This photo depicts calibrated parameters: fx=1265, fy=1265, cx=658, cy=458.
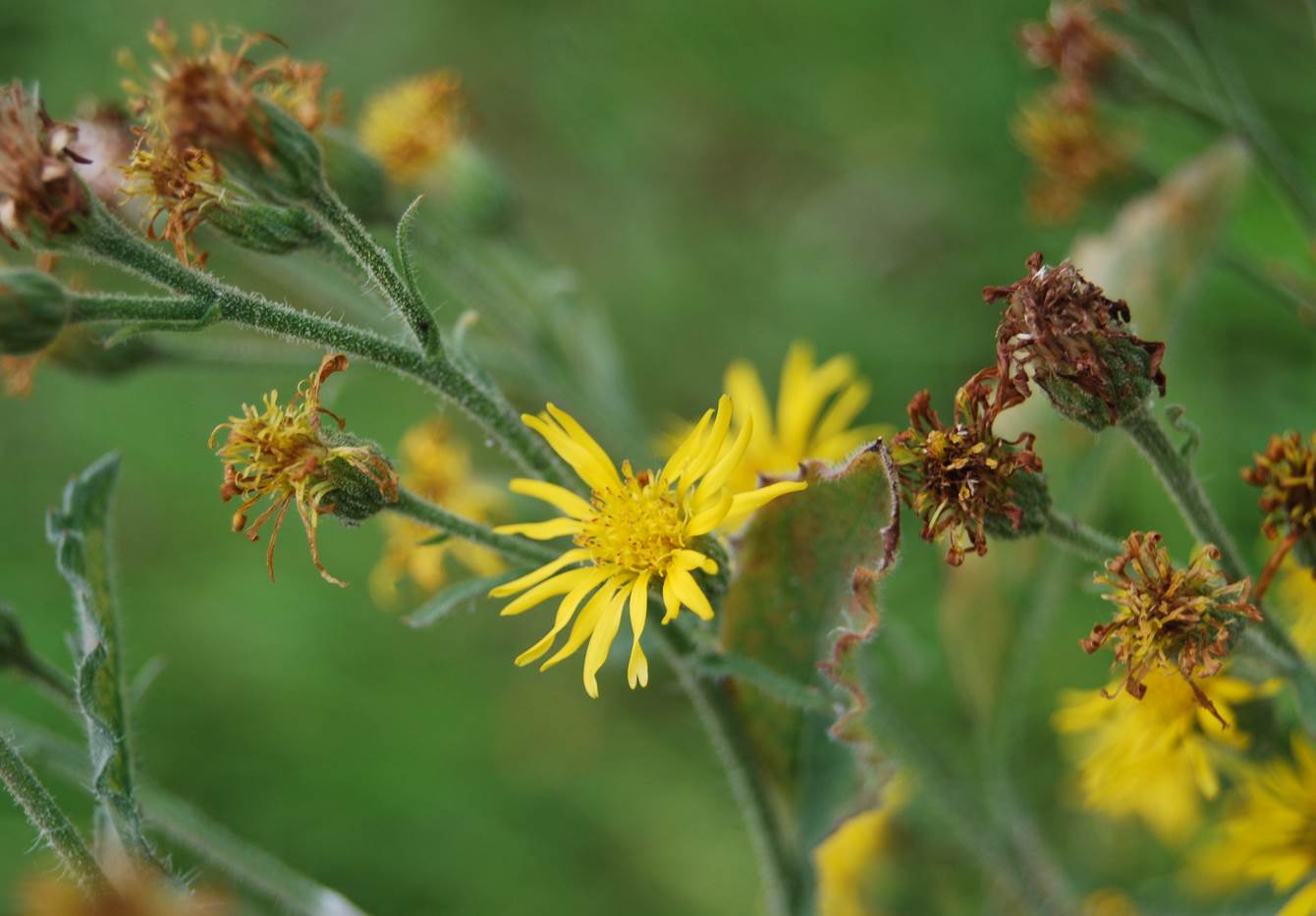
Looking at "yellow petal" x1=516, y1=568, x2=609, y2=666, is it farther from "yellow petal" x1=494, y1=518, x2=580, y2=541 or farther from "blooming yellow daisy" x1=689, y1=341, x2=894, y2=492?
"blooming yellow daisy" x1=689, y1=341, x2=894, y2=492

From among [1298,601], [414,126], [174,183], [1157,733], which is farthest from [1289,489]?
[414,126]

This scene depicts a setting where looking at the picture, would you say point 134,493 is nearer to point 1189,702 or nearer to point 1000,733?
point 1000,733

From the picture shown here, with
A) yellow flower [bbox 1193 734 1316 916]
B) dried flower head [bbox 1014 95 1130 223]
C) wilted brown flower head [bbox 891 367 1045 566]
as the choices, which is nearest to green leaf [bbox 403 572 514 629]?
wilted brown flower head [bbox 891 367 1045 566]

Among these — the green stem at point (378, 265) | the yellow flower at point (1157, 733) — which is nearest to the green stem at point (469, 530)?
the green stem at point (378, 265)

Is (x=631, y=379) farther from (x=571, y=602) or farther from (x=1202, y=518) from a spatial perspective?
(x=1202, y=518)

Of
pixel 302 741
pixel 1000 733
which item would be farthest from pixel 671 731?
pixel 1000 733
